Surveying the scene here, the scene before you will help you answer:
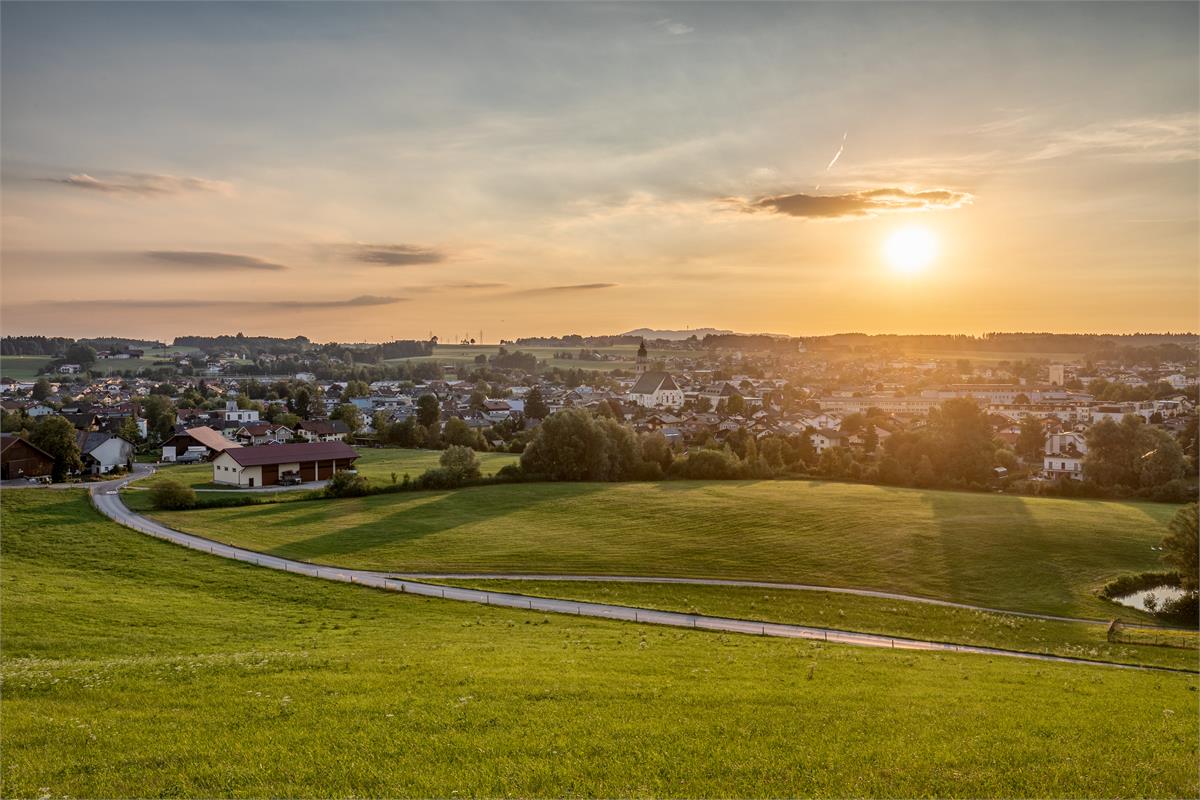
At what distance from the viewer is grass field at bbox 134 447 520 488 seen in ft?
247

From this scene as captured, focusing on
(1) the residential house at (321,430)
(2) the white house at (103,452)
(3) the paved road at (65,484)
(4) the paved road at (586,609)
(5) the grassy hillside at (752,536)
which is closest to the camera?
(4) the paved road at (586,609)

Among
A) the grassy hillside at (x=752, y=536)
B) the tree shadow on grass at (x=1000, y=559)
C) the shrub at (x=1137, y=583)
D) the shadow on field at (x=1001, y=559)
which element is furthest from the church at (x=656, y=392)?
the shrub at (x=1137, y=583)

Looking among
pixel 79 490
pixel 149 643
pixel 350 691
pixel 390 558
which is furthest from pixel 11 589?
pixel 79 490

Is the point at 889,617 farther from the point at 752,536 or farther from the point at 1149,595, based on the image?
the point at 1149,595

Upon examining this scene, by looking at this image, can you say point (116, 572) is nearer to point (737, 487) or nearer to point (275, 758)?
point (275, 758)

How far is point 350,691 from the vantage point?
16.4 m

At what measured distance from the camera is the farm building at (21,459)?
216 ft

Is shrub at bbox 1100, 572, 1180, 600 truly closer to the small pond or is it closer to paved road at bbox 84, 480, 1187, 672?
the small pond

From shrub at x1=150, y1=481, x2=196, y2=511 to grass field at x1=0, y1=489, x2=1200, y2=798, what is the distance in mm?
36284

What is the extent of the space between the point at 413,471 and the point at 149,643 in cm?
5835

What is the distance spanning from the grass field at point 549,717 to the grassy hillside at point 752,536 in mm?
18954

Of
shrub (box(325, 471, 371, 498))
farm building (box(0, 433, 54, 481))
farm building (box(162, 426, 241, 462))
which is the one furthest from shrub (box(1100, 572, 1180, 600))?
farm building (box(162, 426, 241, 462))

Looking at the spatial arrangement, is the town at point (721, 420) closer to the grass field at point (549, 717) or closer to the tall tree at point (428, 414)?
the tall tree at point (428, 414)

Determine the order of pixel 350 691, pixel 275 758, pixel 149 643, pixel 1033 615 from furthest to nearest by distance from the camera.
A: 1. pixel 1033 615
2. pixel 149 643
3. pixel 350 691
4. pixel 275 758
